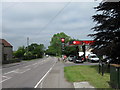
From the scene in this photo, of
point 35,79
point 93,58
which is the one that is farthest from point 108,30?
point 93,58

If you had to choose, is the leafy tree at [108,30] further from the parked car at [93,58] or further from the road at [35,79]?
the parked car at [93,58]

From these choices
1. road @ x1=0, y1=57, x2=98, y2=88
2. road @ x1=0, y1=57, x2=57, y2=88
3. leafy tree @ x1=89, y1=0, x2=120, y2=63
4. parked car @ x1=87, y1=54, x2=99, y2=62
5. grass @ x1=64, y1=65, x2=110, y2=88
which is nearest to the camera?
grass @ x1=64, y1=65, x2=110, y2=88

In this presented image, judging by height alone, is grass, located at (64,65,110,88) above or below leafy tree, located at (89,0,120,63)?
below

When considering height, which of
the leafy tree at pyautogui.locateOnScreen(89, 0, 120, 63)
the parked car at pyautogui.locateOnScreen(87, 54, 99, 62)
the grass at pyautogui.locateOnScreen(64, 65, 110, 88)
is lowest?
the grass at pyautogui.locateOnScreen(64, 65, 110, 88)

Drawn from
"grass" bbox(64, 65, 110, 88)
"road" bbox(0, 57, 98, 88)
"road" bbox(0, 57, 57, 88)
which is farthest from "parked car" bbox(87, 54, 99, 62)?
"grass" bbox(64, 65, 110, 88)

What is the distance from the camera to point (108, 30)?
17.9m

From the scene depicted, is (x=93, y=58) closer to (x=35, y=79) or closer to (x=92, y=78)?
(x=92, y=78)

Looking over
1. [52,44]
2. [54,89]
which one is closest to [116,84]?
[54,89]

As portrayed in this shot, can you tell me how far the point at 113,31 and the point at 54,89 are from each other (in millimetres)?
10495

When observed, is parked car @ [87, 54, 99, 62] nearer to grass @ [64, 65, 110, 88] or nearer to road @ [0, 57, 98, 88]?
road @ [0, 57, 98, 88]

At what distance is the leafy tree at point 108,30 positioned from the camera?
15.9 metres

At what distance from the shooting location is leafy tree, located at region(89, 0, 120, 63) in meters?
15.9

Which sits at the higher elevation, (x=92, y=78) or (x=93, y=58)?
(x=93, y=58)

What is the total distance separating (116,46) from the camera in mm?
15492
